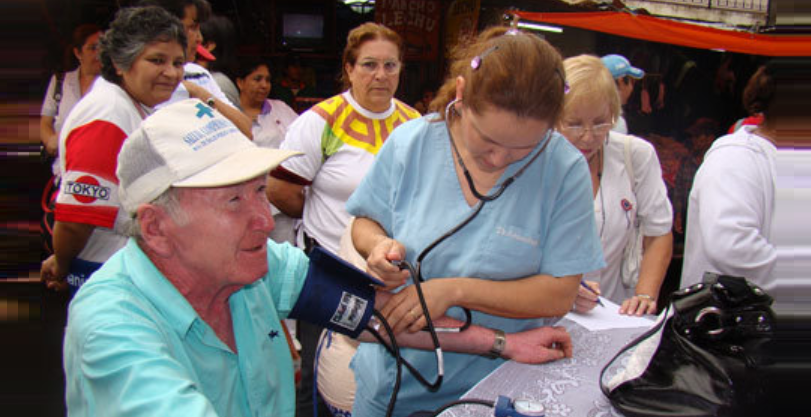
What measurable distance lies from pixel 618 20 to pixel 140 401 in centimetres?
784

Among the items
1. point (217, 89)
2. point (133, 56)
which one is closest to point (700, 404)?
point (133, 56)

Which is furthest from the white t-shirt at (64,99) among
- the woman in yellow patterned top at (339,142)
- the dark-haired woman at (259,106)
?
the woman in yellow patterned top at (339,142)

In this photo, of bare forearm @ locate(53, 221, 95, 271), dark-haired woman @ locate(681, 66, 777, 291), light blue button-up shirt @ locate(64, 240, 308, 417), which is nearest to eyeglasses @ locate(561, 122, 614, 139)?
dark-haired woman @ locate(681, 66, 777, 291)

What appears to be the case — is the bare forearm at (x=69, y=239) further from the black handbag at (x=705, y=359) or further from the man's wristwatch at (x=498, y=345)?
the black handbag at (x=705, y=359)

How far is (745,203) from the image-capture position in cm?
208

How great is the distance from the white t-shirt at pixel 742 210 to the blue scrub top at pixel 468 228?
72 centimetres

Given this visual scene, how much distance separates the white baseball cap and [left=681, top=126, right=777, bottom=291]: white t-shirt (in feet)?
5.58

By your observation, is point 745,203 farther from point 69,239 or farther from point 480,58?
point 69,239

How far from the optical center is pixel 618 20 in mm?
7488

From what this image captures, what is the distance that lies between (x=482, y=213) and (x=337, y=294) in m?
0.51

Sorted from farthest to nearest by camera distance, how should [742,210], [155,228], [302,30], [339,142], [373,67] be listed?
[302,30] < [373,67] < [339,142] < [742,210] < [155,228]

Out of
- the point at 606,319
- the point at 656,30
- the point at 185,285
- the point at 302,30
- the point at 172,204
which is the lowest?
the point at 606,319

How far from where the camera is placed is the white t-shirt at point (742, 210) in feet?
6.79

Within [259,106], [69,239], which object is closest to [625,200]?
[69,239]
